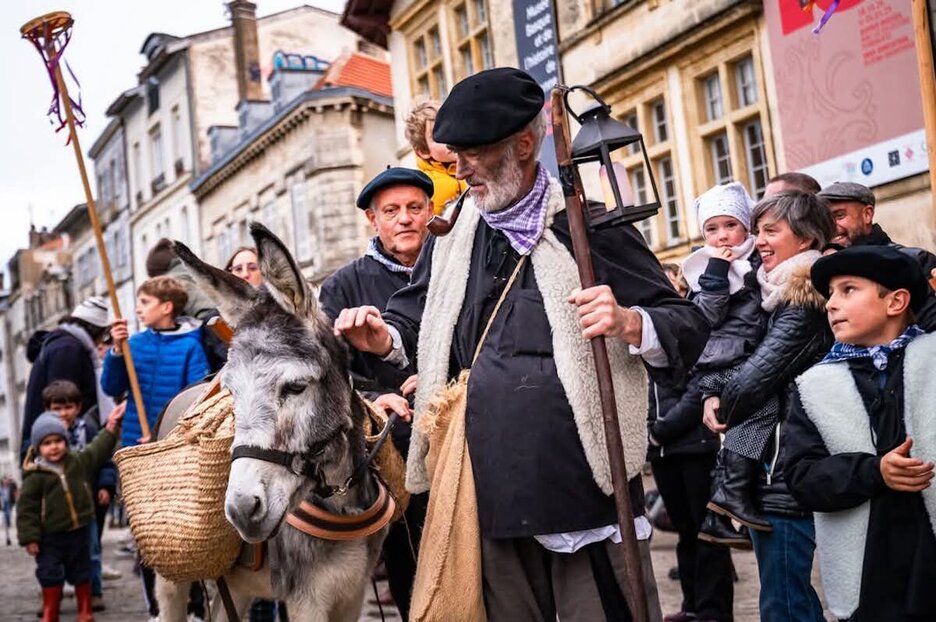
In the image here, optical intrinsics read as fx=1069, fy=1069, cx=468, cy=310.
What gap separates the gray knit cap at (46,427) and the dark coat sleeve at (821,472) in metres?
6.36

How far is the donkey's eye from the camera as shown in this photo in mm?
3602

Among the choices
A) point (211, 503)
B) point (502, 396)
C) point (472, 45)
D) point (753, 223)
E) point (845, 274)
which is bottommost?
point (211, 503)

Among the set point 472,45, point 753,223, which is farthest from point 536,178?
point 472,45

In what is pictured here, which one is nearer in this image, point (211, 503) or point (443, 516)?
point (443, 516)

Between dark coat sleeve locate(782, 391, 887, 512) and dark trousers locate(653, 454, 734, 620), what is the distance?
222cm

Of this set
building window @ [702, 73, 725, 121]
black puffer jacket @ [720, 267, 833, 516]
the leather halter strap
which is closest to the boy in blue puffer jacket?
the leather halter strap

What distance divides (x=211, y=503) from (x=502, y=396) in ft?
4.72

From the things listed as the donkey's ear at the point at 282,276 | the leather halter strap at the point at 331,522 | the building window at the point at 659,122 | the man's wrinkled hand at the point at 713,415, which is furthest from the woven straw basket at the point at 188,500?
the building window at the point at 659,122

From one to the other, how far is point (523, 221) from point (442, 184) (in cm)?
217

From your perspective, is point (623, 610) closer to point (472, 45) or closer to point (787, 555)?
point (787, 555)

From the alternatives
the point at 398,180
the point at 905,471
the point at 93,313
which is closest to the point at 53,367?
the point at 93,313

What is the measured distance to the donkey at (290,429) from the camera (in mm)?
3469

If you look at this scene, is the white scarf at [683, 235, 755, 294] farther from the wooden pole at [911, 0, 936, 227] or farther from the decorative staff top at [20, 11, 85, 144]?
the decorative staff top at [20, 11, 85, 144]

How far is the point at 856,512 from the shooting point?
3979 millimetres
